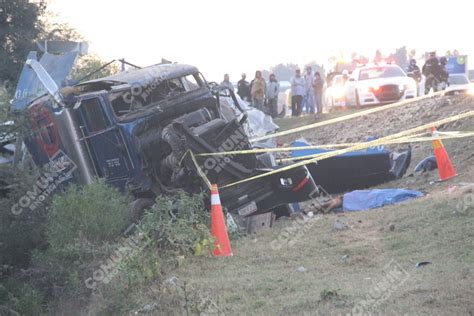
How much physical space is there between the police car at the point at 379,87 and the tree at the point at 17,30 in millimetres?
9798

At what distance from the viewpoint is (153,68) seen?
10.8m

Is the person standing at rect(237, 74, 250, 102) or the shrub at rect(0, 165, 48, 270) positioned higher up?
the shrub at rect(0, 165, 48, 270)

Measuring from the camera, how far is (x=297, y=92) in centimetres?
2492

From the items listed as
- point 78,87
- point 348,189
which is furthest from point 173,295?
point 348,189

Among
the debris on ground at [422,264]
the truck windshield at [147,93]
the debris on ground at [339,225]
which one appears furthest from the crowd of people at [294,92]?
the debris on ground at [422,264]

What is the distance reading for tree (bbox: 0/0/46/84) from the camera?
19281 millimetres

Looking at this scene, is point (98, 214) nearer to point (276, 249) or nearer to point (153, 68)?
point (276, 249)

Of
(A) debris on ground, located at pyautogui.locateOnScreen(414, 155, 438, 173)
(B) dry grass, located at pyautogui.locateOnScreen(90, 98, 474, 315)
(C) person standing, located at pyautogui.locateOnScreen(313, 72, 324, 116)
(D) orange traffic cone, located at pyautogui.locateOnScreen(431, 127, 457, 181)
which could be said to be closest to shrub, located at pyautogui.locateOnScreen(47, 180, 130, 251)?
(B) dry grass, located at pyautogui.locateOnScreen(90, 98, 474, 315)

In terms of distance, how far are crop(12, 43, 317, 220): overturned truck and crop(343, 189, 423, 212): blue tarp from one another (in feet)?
1.84

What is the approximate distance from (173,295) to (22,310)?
199cm

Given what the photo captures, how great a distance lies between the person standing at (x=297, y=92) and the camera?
2466 cm

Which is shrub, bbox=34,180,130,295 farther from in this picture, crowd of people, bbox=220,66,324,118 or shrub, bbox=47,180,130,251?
crowd of people, bbox=220,66,324,118

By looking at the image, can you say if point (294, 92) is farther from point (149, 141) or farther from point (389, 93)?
point (149, 141)

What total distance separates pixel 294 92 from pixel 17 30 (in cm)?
974
